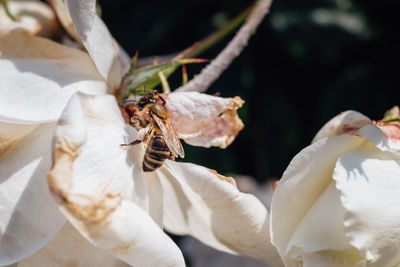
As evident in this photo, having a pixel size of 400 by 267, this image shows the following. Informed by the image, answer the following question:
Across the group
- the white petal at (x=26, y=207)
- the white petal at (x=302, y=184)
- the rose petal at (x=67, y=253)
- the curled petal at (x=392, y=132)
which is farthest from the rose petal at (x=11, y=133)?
the curled petal at (x=392, y=132)

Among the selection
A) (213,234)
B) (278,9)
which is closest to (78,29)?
(213,234)

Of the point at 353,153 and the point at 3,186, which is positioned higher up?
the point at 353,153

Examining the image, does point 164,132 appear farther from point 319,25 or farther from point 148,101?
point 319,25

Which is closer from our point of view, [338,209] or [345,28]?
[338,209]

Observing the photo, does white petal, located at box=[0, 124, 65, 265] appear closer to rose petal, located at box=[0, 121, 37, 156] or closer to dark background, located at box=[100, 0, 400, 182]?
rose petal, located at box=[0, 121, 37, 156]

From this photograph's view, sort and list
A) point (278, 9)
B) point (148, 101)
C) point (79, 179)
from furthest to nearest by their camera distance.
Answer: point (278, 9) < point (148, 101) < point (79, 179)

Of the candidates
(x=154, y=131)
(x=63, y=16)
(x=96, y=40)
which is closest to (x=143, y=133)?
(x=154, y=131)

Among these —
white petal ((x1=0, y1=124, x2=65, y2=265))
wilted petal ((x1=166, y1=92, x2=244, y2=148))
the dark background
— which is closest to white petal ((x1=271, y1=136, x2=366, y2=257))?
wilted petal ((x1=166, y1=92, x2=244, y2=148))
